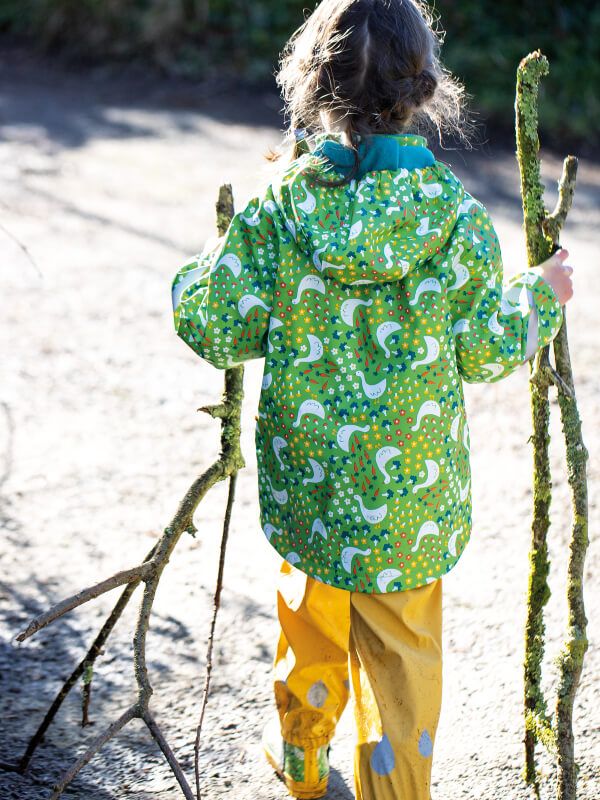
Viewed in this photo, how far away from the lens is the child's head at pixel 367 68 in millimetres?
1595

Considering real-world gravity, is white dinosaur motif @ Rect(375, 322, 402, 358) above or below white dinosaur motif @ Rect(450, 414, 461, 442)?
above

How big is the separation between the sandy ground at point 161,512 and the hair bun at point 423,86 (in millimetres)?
1056

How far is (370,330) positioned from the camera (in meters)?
1.68

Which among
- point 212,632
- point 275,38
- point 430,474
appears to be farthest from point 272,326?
point 275,38

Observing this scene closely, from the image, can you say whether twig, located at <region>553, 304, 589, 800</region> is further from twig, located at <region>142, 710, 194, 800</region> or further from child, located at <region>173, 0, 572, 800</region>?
twig, located at <region>142, 710, 194, 800</region>

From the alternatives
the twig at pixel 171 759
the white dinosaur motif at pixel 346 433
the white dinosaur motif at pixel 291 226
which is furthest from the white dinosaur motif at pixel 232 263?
the twig at pixel 171 759

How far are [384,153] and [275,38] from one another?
7854 mm

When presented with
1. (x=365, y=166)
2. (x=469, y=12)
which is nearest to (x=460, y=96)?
(x=365, y=166)

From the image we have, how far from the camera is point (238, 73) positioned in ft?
29.2

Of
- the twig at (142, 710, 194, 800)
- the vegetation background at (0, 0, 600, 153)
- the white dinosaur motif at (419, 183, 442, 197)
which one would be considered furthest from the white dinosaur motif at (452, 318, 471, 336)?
the vegetation background at (0, 0, 600, 153)

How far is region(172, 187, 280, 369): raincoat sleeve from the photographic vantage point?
5.58 ft

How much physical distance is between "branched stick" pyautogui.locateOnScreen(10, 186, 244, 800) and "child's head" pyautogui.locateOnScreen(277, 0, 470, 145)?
347mm

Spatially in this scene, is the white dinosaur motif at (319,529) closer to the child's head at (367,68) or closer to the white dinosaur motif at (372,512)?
the white dinosaur motif at (372,512)

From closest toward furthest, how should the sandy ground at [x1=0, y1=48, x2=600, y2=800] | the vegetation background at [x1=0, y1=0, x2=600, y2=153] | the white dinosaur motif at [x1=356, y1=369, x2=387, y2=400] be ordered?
1. the white dinosaur motif at [x1=356, y1=369, x2=387, y2=400]
2. the sandy ground at [x1=0, y1=48, x2=600, y2=800]
3. the vegetation background at [x1=0, y1=0, x2=600, y2=153]
